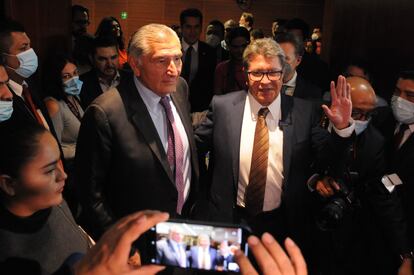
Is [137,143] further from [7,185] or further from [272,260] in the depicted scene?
[272,260]

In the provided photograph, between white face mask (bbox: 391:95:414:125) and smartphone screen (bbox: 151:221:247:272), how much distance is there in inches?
67.2

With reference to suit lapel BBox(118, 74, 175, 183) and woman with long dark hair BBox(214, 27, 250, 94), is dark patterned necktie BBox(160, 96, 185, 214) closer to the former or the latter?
suit lapel BBox(118, 74, 175, 183)

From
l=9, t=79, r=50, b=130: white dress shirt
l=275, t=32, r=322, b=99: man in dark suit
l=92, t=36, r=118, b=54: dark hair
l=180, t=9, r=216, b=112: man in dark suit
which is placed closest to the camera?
l=9, t=79, r=50, b=130: white dress shirt

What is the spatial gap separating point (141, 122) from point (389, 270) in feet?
5.52

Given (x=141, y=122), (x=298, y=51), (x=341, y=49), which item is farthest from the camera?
(x=341, y=49)

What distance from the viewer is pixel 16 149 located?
1490mm

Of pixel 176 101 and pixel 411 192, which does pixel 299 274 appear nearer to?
pixel 176 101

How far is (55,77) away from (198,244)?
2.48 meters

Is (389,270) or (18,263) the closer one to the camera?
(18,263)

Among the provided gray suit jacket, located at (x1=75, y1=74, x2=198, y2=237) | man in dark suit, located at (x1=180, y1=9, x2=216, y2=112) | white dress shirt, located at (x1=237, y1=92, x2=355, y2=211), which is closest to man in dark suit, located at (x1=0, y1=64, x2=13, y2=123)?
gray suit jacket, located at (x1=75, y1=74, x2=198, y2=237)

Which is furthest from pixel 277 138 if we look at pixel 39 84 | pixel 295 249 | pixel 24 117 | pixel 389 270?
pixel 39 84

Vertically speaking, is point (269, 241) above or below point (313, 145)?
above

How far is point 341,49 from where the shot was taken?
185 inches

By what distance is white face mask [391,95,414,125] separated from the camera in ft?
8.73
